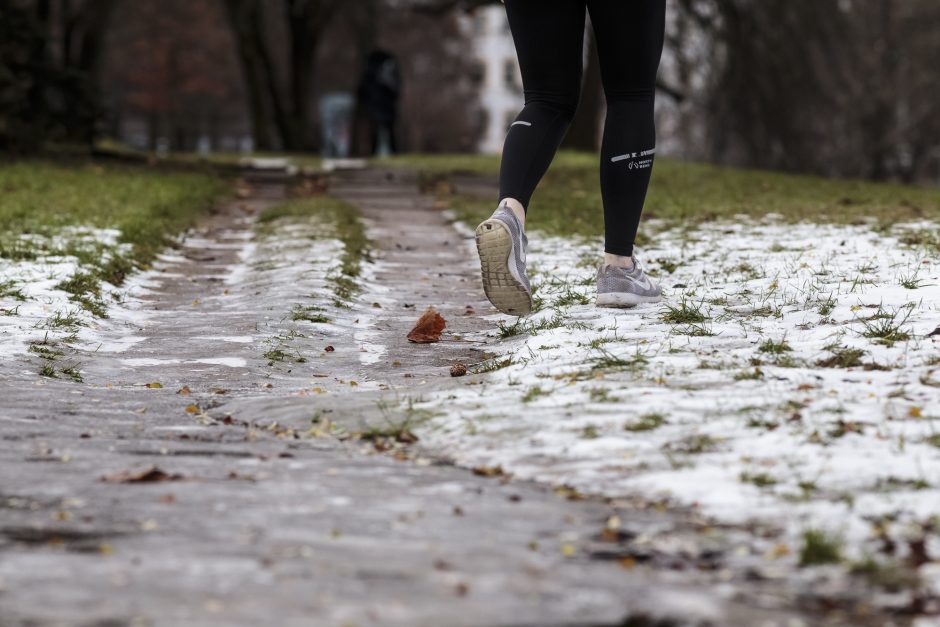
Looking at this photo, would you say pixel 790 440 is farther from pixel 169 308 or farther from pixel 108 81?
pixel 108 81

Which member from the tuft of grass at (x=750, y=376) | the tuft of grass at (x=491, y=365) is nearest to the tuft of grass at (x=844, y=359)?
the tuft of grass at (x=750, y=376)

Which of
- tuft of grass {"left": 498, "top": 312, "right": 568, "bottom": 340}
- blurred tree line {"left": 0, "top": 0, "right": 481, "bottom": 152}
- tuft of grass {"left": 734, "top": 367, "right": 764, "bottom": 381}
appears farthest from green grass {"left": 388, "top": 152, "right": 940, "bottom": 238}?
blurred tree line {"left": 0, "top": 0, "right": 481, "bottom": 152}

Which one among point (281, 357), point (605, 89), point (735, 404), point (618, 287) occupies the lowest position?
point (281, 357)

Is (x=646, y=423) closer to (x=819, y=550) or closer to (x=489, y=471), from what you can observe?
(x=489, y=471)

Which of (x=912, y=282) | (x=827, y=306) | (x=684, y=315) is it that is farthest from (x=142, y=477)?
(x=912, y=282)

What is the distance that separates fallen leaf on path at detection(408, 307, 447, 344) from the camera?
18.7 ft

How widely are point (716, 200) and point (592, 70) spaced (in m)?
11.0

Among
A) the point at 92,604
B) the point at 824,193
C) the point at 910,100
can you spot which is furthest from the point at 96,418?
the point at 910,100

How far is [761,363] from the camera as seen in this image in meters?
4.47

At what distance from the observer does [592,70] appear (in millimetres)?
22703

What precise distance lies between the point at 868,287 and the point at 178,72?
47459mm

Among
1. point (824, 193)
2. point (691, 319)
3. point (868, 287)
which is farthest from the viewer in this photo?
point (824, 193)

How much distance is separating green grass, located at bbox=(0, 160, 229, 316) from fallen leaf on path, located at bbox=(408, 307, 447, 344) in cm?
145

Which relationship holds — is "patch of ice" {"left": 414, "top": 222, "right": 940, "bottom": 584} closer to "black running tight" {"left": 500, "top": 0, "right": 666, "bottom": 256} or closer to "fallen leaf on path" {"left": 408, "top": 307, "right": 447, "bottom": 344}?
"fallen leaf on path" {"left": 408, "top": 307, "right": 447, "bottom": 344}
